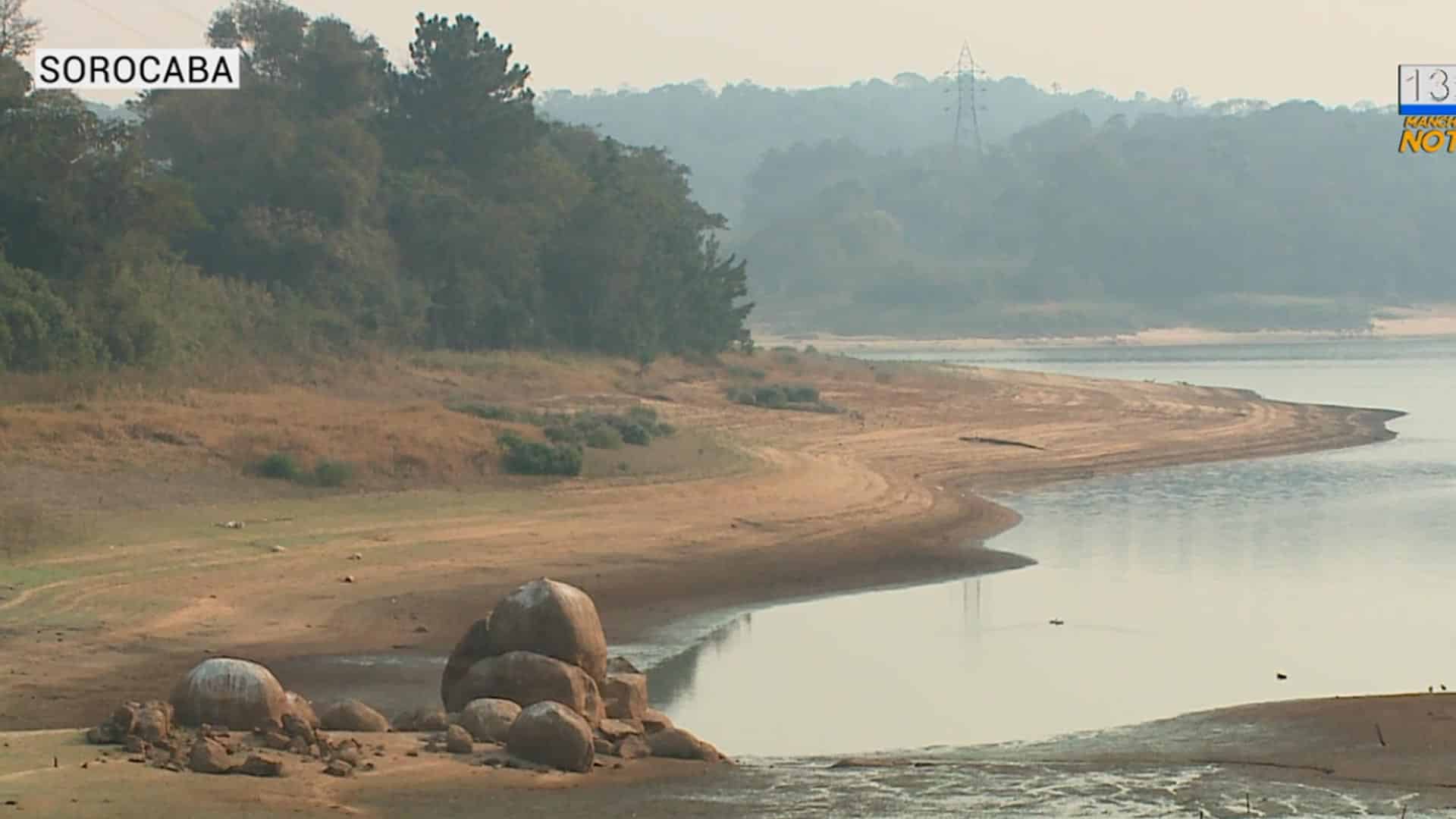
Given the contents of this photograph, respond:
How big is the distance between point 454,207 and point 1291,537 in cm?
2385

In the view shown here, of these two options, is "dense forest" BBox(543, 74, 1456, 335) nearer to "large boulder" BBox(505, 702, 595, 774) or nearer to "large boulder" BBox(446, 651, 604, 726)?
"large boulder" BBox(446, 651, 604, 726)

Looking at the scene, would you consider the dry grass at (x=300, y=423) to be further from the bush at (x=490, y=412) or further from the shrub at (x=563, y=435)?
the bush at (x=490, y=412)

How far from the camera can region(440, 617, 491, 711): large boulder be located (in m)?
15.9

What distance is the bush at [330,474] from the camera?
90.4ft

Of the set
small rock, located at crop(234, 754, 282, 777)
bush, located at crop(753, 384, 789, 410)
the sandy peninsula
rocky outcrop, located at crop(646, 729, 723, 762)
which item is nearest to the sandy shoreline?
bush, located at crop(753, 384, 789, 410)

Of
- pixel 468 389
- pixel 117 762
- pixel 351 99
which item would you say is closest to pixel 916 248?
pixel 351 99

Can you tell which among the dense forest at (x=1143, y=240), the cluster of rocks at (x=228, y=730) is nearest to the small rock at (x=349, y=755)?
the cluster of rocks at (x=228, y=730)

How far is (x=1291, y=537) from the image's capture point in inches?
1254

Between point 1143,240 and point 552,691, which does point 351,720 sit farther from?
point 1143,240

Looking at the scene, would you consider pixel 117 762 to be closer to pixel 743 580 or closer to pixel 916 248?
pixel 743 580

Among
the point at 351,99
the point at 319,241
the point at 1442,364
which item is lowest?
the point at 1442,364

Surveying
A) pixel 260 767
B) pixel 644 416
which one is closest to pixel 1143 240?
pixel 644 416

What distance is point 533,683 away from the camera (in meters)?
15.2

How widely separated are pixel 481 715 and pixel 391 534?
431 inches
